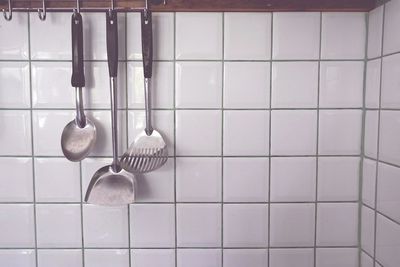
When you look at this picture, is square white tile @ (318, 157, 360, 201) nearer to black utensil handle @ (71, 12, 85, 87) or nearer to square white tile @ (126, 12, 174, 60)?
square white tile @ (126, 12, 174, 60)

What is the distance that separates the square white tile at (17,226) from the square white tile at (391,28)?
77 centimetres

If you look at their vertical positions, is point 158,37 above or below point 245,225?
above

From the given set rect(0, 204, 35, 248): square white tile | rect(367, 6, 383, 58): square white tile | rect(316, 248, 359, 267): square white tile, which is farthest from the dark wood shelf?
rect(316, 248, 359, 267): square white tile

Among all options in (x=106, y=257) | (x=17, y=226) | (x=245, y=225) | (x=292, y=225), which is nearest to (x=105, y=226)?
(x=106, y=257)

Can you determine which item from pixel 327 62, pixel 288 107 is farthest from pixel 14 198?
pixel 327 62

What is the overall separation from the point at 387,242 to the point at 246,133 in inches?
13.0

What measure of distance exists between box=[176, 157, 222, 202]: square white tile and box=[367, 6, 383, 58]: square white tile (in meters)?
0.38

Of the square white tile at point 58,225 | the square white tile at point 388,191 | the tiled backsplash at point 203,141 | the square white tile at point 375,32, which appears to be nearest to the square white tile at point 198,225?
the tiled backsplash at point 203,141

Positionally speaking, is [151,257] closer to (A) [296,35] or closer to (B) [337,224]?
(B) [337,224]

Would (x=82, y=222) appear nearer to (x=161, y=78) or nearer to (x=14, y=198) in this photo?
(x=14, y=198)

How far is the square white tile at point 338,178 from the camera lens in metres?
0.71

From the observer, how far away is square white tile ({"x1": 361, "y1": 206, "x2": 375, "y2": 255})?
67 cm

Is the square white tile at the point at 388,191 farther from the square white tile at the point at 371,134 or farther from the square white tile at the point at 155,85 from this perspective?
the square white tile at the point at 155,85

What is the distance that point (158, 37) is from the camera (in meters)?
0.68
